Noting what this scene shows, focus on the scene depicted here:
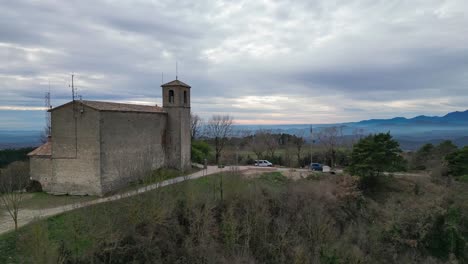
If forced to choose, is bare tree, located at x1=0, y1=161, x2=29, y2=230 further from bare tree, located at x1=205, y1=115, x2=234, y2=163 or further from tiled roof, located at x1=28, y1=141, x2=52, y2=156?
bare tree, located at x1=205, y1=115, x2=234, y2=163

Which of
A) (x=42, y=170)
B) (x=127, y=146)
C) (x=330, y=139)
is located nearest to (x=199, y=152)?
(x=127, y=146)

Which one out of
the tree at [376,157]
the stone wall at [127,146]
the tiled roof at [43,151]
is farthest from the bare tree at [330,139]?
the tiled roof at [43,151]

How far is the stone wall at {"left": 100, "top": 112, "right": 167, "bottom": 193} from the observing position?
21234 mm

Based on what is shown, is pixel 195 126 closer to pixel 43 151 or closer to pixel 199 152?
pixel 199 152

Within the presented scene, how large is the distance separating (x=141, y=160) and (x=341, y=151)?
34180 millimetres

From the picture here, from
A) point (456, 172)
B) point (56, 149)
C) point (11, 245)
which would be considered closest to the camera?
point (11, 245)

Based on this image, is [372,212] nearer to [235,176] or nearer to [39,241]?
[235,176]

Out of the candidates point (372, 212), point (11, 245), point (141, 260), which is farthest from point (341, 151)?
point (11, 245)

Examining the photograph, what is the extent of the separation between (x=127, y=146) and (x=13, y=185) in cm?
746

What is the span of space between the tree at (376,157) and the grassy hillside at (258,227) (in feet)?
8.11

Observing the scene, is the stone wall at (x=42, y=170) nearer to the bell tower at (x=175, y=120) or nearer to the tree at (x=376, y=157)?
the bell tower at (x=175, y=120)

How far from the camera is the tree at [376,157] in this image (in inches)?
1194

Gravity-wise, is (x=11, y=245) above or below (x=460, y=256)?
above

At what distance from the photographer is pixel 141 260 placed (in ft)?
52.0
